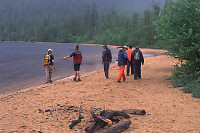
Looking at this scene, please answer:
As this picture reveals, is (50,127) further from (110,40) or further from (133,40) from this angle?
(110,40)

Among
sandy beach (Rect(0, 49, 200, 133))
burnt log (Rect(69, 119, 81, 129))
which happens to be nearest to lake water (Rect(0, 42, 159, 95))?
sandy beach (Rect(0, 49, 200, 133))

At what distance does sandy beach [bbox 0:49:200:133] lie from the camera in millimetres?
6121

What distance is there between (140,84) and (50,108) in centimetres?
579

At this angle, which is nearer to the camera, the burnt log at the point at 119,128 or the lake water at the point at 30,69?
the burnt log at the point at 119,128

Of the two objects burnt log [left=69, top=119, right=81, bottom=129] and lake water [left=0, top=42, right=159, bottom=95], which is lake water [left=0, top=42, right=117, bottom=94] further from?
burnt log [left=69, top=119, right=81, bottom=129]

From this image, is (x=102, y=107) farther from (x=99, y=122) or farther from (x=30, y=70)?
(x=30, y=70)

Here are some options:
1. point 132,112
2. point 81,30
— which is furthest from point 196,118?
point 81,30

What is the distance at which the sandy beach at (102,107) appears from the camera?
6.12m

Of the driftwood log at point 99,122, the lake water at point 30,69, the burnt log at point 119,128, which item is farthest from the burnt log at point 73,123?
the lake water at point 30,69

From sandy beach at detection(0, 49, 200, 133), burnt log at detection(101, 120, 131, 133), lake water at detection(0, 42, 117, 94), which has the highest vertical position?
burnt log at detection(101, 120, 131, 133)

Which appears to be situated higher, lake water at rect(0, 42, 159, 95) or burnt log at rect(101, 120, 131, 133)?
burnt log at rect(101, 120, 131, 133)

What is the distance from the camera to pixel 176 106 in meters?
7.91

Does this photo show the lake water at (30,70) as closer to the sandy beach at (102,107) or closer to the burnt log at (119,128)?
the sandy beach at (102,107)

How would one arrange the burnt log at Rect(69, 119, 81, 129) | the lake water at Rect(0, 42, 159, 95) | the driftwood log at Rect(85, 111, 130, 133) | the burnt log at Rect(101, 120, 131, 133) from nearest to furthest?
the burnt log at Rect(101, 120, 131, 133) < the driftwood log at Rect(85, 111, 130, 133) < the burnt log at Rect(69, 119, 81, 129) < the lake water at Rect(0, 42, 159, 95)
